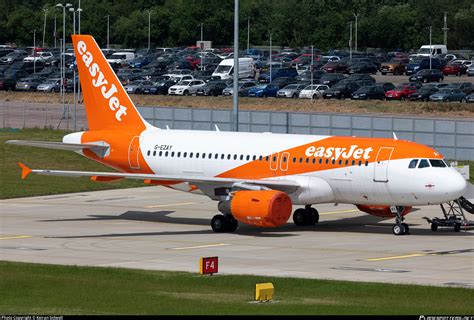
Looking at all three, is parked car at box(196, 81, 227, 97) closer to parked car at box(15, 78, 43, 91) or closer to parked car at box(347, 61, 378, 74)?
parked car at box(15, 78, 43, 91)

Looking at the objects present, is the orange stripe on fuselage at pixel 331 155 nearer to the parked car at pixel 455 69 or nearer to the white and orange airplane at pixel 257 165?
the white and orange airplane at pixel 257 165

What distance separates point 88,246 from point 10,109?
266ft

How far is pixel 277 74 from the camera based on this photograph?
15900cm

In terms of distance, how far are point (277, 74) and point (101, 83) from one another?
98.4 meters

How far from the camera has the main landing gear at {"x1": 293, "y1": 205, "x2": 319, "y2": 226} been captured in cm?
5688

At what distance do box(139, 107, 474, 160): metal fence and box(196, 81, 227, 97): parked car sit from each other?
48.3 m

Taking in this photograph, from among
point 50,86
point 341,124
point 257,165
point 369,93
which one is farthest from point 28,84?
point 257,165

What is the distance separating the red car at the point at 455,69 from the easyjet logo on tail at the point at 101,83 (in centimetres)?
11044

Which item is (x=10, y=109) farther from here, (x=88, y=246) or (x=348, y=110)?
(x=88, y=246)

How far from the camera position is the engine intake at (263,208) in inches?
2035

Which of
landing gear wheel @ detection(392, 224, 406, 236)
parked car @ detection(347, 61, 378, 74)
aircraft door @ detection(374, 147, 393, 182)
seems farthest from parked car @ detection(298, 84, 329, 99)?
aircraft door @ detection(374, 147, 393, 182)

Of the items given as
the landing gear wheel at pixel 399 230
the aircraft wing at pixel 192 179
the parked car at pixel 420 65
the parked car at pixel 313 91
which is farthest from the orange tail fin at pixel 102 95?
the parked car at pixel 420 65

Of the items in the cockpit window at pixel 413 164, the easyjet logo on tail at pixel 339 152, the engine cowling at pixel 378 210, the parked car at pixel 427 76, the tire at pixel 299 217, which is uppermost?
the easyjet logo on tail at pixel 339 152

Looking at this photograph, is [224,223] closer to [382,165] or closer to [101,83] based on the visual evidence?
[382,165]
